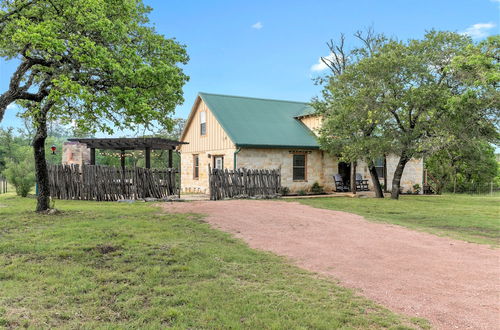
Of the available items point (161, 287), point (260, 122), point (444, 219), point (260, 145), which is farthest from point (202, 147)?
point (161, 287)

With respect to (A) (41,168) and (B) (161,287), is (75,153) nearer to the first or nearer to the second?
(A) (41,168)

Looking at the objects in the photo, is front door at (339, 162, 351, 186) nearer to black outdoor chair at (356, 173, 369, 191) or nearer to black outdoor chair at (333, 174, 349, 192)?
black outdoor chair at (356, 173, 369, 191)

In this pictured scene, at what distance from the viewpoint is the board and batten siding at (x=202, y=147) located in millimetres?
20766

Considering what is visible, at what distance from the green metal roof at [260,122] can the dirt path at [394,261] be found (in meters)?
9.39

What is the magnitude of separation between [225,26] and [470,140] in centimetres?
1331

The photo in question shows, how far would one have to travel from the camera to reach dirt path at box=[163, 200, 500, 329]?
4.42 meters

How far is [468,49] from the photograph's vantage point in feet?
45.7

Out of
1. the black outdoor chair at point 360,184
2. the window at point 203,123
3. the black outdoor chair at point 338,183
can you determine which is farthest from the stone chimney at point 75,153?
the black outdoor chair at point 360,184

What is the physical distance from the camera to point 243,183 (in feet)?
58.2

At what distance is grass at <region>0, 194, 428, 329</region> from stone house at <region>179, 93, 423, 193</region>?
40.7ft

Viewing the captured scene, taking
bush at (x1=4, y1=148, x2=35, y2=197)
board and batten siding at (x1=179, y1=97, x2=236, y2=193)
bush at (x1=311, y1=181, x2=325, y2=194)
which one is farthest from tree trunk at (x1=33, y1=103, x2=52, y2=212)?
bush at (x1=311, y1=181, x2=325, y2=194)

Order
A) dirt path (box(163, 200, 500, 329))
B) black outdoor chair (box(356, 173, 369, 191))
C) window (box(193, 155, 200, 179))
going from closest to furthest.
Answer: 1. dirt path (box(163, 200, 500, 329))
2. black outdoor chair (box(356, 173, 369, 191))
3. window (box(193, 155, 200, 179))

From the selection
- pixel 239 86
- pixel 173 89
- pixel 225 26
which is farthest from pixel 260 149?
pixel 239 86

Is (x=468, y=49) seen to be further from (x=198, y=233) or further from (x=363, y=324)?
(x=363, y=324)
